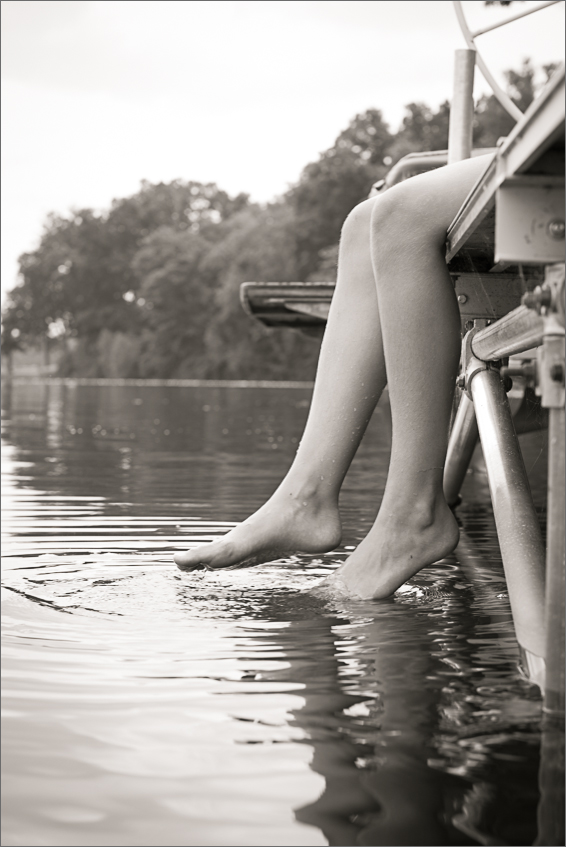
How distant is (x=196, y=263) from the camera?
51781 mm

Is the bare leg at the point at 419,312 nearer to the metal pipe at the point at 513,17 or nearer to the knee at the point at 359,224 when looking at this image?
the knee at the point at 359,224

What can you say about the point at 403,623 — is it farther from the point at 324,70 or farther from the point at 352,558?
the point at 324,70

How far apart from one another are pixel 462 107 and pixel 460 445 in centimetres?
106

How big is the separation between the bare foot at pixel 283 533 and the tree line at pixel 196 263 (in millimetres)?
32785

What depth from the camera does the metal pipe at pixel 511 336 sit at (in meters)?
1.33

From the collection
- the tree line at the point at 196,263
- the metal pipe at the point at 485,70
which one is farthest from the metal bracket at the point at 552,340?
the tree line at the point at 196,263

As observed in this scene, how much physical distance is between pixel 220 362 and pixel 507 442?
Answer: 45009 mm

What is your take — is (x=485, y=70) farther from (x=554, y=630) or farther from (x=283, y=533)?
(x=554, y=630)

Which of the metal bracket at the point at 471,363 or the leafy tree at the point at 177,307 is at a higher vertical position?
the leafy tree at the point at 177,307

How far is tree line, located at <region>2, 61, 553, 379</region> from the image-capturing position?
4041 cm

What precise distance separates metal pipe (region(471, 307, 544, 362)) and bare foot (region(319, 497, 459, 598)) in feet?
0.89

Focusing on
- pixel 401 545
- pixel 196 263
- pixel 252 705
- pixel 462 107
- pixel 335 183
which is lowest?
pixel 252 705

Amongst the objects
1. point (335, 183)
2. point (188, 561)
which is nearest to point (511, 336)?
point (188, 561)

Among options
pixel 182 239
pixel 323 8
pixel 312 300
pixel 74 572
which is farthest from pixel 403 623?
pixel 182 239
